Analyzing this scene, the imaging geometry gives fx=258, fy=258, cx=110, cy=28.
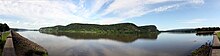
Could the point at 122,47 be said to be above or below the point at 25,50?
below

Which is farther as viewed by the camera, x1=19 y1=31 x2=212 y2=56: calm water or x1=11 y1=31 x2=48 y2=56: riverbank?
x1=19 y1=31 x2=212 y2=56: calm water

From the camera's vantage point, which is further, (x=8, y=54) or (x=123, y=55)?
(x=123, y=55)

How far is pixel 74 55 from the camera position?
43562 mm

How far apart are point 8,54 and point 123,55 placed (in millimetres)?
22921

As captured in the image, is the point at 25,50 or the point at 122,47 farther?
the point at 122,47

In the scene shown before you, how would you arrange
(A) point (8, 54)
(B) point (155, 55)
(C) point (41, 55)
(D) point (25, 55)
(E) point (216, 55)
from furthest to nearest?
(B) point (155, 55) < (C) point (41, 55) < (D) point (25, 55) < (A) point (8, 54) < (E) point (216, 55)

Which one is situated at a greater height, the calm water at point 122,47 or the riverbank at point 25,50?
the riverbank at point 25,50

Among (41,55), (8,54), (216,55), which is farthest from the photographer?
(41,55)

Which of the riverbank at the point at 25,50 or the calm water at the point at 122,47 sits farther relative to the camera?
the calm water at the point at 122,47

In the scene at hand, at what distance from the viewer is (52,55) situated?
142ft

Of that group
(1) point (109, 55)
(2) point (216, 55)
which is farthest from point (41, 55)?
(2) point (216, 55)

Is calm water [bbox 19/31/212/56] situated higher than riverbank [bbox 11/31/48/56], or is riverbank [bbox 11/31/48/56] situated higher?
riverbank [bbox 11/31/48/56]

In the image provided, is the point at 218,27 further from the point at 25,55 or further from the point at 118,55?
the point at 25,55

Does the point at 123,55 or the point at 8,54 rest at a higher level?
the point at 8,54
